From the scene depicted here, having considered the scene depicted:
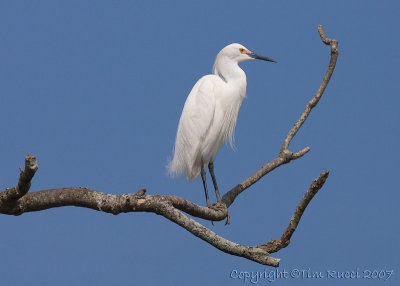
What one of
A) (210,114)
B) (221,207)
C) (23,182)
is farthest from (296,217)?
(210,114)

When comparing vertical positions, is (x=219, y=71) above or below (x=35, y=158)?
above

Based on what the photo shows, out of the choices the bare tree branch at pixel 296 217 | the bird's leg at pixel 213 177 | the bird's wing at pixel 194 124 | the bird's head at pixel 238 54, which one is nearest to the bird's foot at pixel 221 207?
the bird's leg at pixel 213 177

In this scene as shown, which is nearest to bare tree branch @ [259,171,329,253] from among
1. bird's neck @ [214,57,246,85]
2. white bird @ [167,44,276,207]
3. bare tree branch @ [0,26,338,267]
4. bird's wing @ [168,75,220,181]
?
bare tree branch @ [0,26,338,267]

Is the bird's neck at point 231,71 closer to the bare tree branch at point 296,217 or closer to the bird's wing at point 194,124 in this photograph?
the bird's wing at point 194,124

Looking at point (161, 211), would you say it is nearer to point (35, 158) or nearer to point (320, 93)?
point (35, 158)

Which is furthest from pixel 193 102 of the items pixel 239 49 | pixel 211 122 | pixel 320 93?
pixel 320 93

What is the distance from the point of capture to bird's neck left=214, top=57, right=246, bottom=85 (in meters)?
6.12

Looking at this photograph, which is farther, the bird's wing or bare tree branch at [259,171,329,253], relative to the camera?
the bird's wing

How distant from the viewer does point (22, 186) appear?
3498 mm

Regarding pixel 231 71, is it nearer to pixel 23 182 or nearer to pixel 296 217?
pixel 296 217

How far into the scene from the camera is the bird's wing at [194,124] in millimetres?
5895

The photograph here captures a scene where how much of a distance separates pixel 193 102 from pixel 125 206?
2355 millimetres

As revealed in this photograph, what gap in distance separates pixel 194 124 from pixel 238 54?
981mm

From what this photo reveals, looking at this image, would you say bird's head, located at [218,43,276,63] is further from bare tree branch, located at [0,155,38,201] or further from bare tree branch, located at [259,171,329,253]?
bare tree branch, located at [0,155,38,201]
